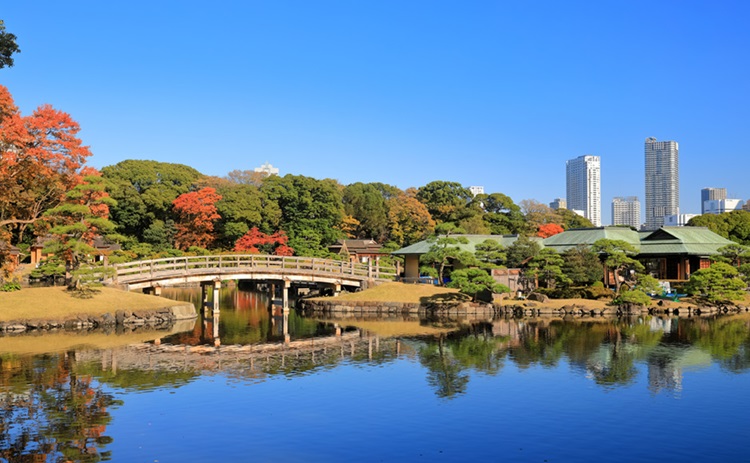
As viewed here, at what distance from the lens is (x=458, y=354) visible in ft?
86.2

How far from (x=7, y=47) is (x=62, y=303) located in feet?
47.2

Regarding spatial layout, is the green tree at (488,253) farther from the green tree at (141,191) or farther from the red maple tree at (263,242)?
the green tree at (141,191)

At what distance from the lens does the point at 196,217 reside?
2488 inches

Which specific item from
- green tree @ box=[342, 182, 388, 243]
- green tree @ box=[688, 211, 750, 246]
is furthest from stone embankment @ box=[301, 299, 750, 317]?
green tree @ box=[342, 182, 388, 243]

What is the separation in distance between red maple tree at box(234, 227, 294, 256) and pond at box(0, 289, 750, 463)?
97.6ft

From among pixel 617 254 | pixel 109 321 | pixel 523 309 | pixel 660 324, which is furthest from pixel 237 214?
pixel 660 324

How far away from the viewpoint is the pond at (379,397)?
46.9 ft

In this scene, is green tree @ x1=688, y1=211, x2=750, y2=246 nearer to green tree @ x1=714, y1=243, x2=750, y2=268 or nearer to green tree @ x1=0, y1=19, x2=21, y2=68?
green tree @ x1=714, y1=243, x2=750, y2=268

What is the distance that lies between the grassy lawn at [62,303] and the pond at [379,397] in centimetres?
343

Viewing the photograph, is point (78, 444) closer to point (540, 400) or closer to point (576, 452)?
point (576, 452)

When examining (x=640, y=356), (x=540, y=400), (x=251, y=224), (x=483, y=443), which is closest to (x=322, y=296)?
(x=251, y=224)

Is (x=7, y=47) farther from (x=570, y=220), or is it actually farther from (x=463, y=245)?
(x=570, y=220)

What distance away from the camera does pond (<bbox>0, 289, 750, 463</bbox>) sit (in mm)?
14281

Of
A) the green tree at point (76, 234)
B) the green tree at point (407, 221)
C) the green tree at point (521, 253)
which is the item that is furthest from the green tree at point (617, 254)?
the green tree at point (407, 221)
